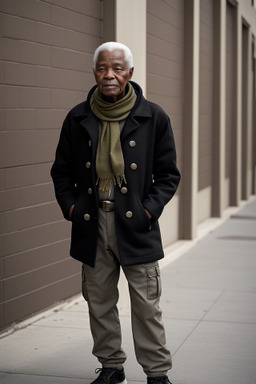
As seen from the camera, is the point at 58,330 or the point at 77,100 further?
the point at 77,100

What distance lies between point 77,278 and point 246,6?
12.2m

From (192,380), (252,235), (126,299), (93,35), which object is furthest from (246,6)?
(192,380)

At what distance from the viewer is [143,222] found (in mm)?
4668

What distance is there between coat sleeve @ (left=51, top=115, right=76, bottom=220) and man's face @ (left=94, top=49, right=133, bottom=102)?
0.38 m

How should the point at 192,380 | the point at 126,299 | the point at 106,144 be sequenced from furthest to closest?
the point at 126,299
the point at 192,380
the point at 106,144

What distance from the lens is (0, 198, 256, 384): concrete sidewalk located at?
542 cm

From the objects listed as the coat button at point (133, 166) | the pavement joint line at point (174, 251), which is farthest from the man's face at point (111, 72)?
the pavement joint line at point (174, 251)

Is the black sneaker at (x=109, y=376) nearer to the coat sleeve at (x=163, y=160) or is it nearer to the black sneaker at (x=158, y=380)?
the black sneaker at (x=158, y=380)

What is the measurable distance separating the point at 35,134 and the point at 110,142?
2.32 meters

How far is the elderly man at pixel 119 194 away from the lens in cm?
464

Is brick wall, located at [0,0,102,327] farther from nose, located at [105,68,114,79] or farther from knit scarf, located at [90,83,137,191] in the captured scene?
nose, located at [105,68,114,79]

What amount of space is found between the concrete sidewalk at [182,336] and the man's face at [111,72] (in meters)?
1.91

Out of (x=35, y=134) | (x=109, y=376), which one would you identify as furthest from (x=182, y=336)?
(x=35, y=134)

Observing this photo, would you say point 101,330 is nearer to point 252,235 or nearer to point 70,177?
point 70,177
